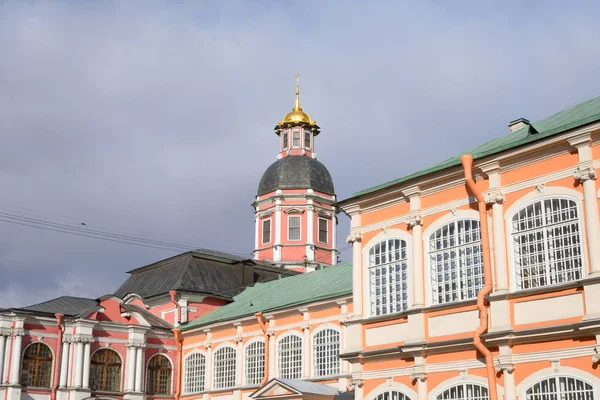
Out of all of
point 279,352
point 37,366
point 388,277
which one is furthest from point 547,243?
point 37,366

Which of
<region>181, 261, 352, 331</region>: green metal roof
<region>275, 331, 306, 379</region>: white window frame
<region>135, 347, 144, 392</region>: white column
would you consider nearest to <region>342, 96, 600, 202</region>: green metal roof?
<region>181, 261, 352, 331</region>: green metal roof

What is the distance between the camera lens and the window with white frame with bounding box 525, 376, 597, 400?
16.6 meters

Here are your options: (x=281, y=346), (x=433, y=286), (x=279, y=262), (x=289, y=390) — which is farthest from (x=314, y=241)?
(x=433, y=286)

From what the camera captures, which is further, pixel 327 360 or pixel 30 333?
pixel 30 333

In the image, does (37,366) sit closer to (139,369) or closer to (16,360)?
(16,360)

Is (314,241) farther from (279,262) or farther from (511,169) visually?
(511,169)

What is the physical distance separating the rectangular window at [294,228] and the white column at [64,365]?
65.1 feet

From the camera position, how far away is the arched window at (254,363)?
33.7 meters

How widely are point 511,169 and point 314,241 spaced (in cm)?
3418

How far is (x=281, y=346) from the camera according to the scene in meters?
33.0

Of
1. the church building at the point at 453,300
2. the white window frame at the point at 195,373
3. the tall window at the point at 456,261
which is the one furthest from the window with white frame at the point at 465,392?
the white window frame at the point at 195,373

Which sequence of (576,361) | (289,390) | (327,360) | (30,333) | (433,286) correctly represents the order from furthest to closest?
(30,333) → (327,360) → (289,390) → (433,286) → (576,361)

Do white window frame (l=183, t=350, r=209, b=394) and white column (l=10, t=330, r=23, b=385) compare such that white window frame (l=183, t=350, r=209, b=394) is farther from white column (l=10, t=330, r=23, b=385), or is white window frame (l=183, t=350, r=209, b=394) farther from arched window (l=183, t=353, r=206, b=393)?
white column (l=10, t=330, r=23, b=385)

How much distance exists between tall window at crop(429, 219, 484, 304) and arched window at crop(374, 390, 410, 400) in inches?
102
